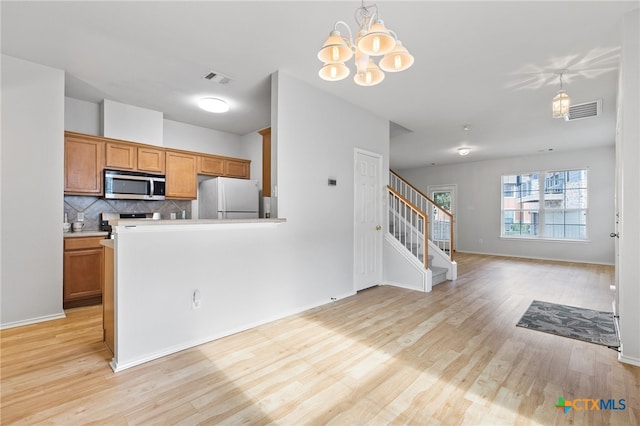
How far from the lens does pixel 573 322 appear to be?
3176mm

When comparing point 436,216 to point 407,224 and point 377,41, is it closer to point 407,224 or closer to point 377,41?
point 407,224

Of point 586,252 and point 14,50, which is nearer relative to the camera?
point 14,50

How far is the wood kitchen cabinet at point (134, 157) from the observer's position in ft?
13.6

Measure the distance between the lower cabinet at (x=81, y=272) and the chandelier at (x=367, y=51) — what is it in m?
3.55

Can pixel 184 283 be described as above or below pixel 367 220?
below

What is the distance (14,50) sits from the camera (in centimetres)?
287

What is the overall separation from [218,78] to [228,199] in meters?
2.10

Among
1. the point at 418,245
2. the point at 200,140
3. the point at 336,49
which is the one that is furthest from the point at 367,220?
the point at 200,140

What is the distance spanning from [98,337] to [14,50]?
9.80ft

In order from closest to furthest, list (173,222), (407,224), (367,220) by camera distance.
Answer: (173,222) → (367,220) → (407,224)

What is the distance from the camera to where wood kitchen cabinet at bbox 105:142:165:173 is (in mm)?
4137

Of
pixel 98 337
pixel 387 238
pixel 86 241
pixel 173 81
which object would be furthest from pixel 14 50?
pixel 387 238

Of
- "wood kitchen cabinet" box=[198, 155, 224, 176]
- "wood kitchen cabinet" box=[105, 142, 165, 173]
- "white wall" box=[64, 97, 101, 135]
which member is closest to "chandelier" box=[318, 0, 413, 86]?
"wood kitchen cabinet" box=[105, 142, 165, 173]

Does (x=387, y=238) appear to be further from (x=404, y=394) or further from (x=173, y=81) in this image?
(x=173, y=81)
